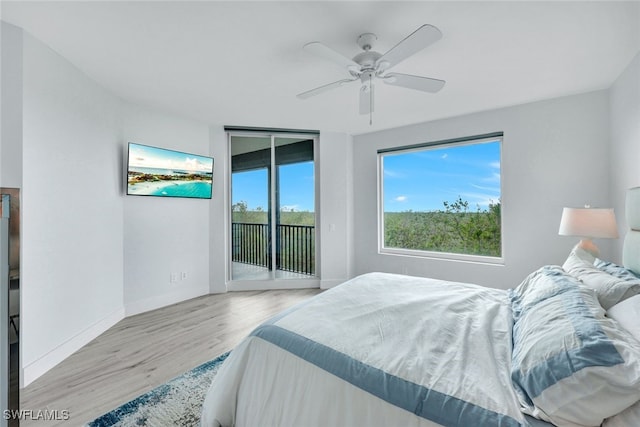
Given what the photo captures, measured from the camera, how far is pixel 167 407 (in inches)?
70.6

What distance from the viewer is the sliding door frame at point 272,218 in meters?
4.40

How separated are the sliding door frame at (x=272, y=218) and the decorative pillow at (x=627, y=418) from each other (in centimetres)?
385

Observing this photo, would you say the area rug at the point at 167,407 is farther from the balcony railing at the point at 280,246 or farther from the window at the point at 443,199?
the window at the point at 443,199

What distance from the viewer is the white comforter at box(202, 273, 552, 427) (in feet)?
3.26

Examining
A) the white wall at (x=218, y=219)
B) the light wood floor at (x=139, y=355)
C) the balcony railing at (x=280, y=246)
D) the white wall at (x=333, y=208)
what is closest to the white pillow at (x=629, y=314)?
the light wood floor at (x=139, y=355)

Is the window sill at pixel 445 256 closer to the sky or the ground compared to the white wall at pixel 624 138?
closer to the ground

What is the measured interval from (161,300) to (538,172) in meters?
4.86

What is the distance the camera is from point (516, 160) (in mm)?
3451

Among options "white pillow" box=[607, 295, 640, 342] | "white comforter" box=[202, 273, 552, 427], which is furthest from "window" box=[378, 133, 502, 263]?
"white pillow" box=[607, 295, 640, 342]

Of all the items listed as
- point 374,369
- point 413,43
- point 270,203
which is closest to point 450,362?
point 374,369

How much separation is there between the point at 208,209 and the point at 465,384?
3.91 meters

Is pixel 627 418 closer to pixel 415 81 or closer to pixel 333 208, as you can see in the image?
pixel 415 81

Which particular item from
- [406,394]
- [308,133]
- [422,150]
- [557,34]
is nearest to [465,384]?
[406,394]

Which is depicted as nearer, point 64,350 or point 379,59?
point 379,59
